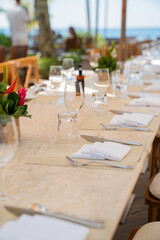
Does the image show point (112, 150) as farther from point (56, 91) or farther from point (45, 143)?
point (56, 91)

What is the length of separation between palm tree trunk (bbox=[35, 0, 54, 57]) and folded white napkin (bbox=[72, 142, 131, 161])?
22.3ft

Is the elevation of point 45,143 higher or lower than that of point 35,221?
lower

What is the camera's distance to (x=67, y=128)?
1461 millimetres

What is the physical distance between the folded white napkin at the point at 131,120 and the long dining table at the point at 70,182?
0.07 meters

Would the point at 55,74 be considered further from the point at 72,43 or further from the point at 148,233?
the point at 72,43

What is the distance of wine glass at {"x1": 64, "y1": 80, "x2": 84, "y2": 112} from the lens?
1586mm

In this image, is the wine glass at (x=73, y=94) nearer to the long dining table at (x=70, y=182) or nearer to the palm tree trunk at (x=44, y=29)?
the long dining table at (x=70, y=182)

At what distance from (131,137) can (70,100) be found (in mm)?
318

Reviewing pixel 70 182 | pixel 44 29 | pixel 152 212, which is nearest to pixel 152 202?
pixel 152 212

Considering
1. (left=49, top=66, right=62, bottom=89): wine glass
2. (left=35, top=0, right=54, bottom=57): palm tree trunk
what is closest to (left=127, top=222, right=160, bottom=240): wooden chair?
(left=49, top=66, right=62, bottom=89): wine glass

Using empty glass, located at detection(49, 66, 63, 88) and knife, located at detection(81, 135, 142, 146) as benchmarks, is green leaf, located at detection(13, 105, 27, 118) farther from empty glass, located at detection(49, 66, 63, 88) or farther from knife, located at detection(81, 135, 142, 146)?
empty glass, located at detection(49, 66, 63, 88)

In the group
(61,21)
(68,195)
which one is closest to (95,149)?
(68,195)

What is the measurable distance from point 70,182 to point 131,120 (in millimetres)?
666

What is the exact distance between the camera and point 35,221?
85cm
